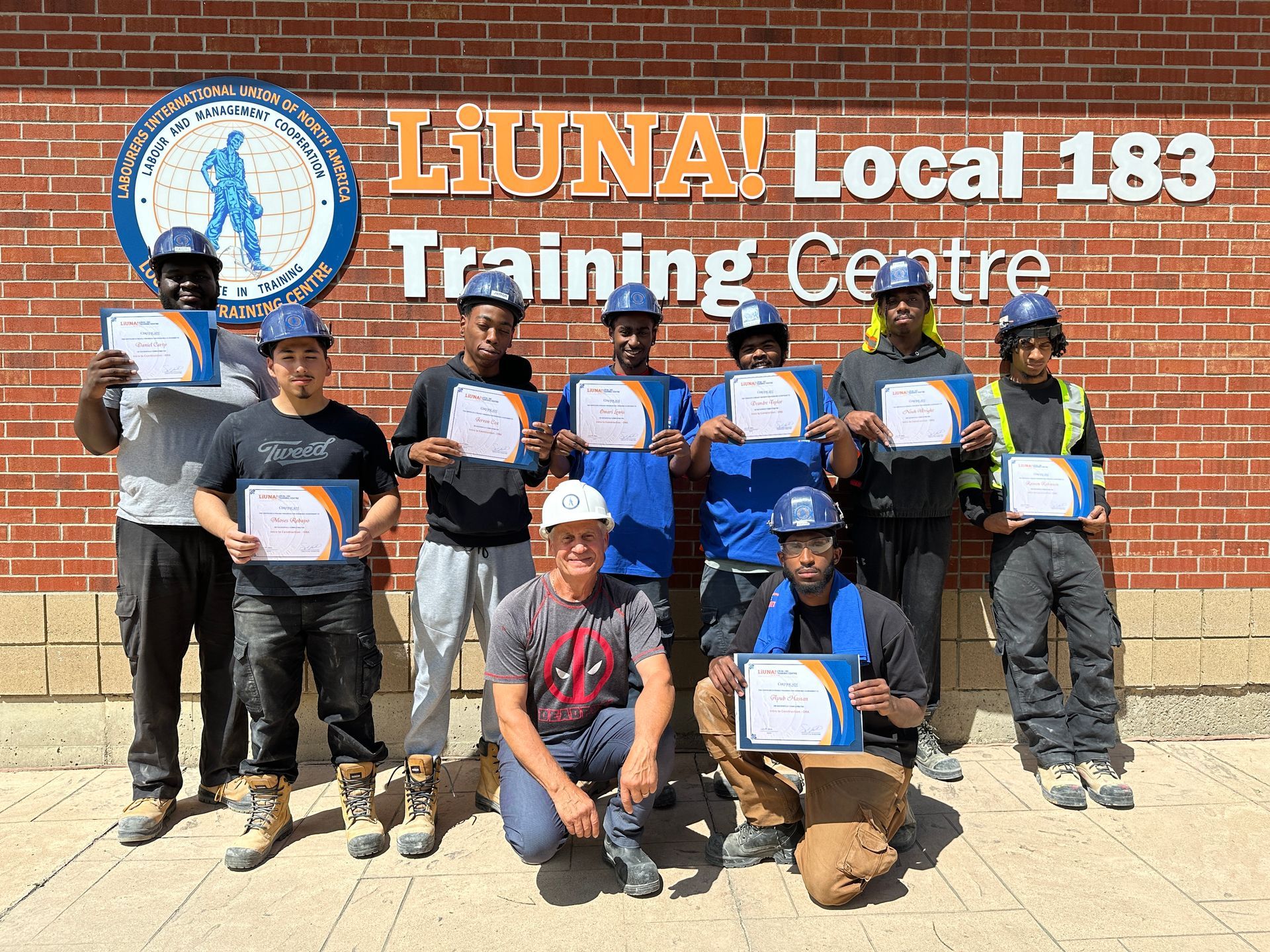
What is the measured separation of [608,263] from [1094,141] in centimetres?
285

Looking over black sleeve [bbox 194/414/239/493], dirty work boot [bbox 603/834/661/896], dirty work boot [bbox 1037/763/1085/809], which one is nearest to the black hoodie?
black sleeve [bbox 194/414/239/493]

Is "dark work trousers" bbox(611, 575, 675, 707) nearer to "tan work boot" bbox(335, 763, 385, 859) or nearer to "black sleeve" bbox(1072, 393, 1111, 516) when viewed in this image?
"tan work boot" bbox(335, 763, 385, 859)

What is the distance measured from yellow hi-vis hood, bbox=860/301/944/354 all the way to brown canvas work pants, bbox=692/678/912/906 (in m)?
1.96

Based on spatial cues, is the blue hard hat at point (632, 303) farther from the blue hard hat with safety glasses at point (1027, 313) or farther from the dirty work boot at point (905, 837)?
Answer: the dirty work boot at point (905, 837)

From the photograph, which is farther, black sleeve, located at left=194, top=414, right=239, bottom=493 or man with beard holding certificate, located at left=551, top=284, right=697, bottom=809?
man with beard holding certificate, located at left=551, top=284, right=697, bottom=809

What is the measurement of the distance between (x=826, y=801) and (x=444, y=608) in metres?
1.83

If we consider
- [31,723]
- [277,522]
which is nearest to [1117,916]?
[277,522]

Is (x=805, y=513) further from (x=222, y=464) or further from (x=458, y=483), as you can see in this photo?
(x=222, y=464)

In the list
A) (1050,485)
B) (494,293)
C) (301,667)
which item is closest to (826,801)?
(1050,485)

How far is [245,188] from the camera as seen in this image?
4.59m

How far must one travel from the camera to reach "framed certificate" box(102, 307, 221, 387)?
361cm

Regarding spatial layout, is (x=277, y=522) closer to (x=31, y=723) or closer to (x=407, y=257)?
(x=407, y=257)

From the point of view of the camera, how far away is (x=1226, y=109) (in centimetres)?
477

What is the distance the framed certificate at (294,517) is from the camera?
3383 mm
